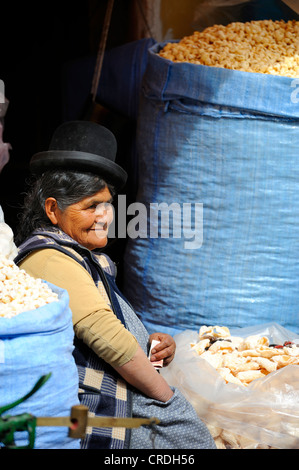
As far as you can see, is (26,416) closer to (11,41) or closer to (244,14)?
(244,14)

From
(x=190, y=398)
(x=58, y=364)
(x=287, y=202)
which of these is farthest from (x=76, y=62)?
(x=58, y=364)

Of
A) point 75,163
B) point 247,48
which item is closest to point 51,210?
point 75,163

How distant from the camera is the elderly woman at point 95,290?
152cm

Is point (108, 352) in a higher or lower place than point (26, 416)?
lower

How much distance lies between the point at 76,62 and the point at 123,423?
2.58 m

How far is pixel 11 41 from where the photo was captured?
129 inches

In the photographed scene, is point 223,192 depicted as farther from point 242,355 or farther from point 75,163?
point 75,163

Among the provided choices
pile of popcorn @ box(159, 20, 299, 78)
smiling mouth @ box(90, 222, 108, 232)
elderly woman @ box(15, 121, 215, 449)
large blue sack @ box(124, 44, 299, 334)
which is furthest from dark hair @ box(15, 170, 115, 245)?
pile of popcorn @ box(159, 20, 299, 78)

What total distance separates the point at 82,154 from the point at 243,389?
2.90ft

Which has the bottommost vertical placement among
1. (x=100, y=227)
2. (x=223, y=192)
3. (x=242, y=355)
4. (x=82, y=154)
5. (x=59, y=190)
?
(x=242, y=355)

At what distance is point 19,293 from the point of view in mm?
1339

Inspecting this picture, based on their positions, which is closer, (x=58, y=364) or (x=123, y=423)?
(x=123, y=423)

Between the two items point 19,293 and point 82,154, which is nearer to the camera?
point 19,293

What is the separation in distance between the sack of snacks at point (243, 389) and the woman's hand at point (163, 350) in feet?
0.09
